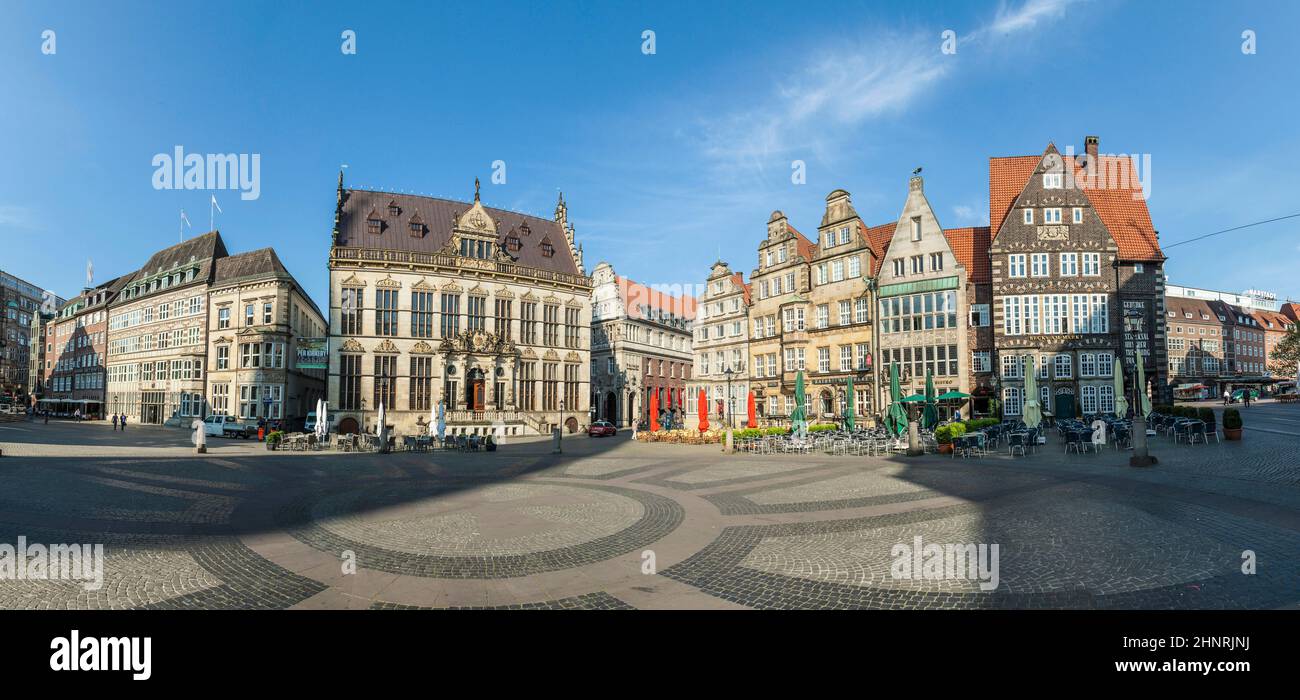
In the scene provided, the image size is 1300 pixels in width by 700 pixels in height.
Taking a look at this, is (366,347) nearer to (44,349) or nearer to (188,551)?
(188,551)

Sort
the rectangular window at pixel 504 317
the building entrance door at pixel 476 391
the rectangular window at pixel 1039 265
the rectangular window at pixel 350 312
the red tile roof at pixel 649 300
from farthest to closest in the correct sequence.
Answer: the red tile roof at pixel 649 300 < the rectangular window at pixel 504 317 < the building entrance door at pixel 476 391 < the rectangular window at pixel 350 312 < the rectangular window at pixel 1039 265

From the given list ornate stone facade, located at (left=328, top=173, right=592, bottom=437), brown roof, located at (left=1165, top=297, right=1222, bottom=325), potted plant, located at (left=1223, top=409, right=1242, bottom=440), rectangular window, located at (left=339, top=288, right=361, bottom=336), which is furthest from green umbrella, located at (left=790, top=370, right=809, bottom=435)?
brown roof, located at (left=1165, top=297, right=1222, bottom=325)

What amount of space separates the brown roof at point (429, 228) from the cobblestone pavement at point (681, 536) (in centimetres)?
2871

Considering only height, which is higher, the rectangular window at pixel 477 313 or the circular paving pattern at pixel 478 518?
the rectangular window at pixel 477 313

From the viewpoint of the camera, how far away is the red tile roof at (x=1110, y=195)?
124 ft

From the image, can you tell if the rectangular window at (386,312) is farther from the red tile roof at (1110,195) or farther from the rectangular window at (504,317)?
the red tile roof at (1110,195)

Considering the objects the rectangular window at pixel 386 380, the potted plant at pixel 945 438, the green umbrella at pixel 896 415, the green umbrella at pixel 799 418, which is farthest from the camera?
the rectangular window at pixel 386 380

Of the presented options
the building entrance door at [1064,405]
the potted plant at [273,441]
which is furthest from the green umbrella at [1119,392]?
the potted plant at [273,441]

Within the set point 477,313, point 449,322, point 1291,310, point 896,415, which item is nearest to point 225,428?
point 449,322

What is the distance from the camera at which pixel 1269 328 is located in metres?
102

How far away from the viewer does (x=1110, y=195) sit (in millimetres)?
40375

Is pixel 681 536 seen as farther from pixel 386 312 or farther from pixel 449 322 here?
pixel 386 312

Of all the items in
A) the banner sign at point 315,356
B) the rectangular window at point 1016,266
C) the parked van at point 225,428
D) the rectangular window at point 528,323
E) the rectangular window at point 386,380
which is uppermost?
the rectangular window at point 1016,266
